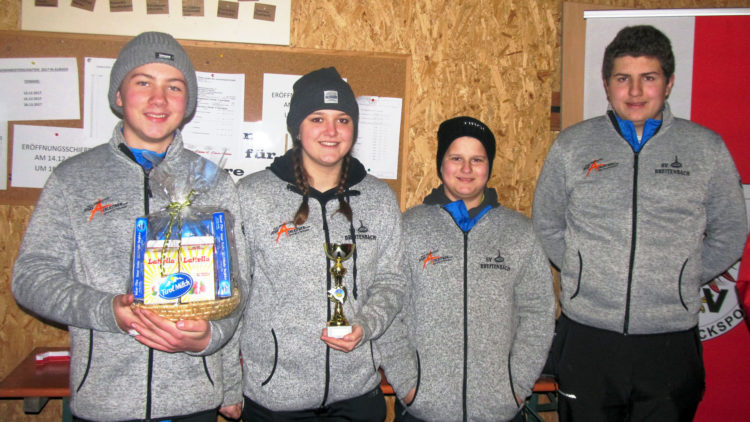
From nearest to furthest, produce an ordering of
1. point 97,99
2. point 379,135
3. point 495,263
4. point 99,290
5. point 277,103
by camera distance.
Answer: point 99,290
point 495,263
point 97,99
point 277,103
point 379,135

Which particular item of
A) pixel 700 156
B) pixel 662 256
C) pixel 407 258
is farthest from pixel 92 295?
pixel 700 156

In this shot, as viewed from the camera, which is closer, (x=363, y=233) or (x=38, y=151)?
(x=363, y=233)

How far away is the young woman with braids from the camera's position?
2055 mm

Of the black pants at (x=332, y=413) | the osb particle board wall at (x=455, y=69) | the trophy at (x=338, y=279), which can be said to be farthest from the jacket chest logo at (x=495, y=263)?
the osb particle board wall at (x=455, y=69)

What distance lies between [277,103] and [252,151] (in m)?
0.34

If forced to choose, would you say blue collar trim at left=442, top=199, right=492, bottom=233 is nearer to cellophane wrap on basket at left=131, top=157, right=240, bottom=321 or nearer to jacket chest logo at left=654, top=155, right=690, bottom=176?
jacket chest logo at left=654, top=155, right=690, bottom=176

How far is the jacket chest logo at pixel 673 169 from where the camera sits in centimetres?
254

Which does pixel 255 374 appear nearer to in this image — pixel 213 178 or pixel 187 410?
pixel 187 410

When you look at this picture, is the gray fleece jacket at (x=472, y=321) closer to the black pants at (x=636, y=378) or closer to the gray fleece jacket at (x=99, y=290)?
the black pants at (x=636, y=378)

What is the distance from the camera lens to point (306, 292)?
2.07m

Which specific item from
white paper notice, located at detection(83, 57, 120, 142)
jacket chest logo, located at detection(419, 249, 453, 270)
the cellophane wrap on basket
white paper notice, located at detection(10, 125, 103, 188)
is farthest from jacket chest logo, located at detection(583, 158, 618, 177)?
white paper notice, located at detection(10, 125, 103, 188)

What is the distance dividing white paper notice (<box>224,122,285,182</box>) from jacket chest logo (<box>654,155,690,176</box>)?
2.13 meters

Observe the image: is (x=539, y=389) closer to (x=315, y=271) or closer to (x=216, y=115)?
(x=315, y=271)

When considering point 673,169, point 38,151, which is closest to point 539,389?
point 673,169
